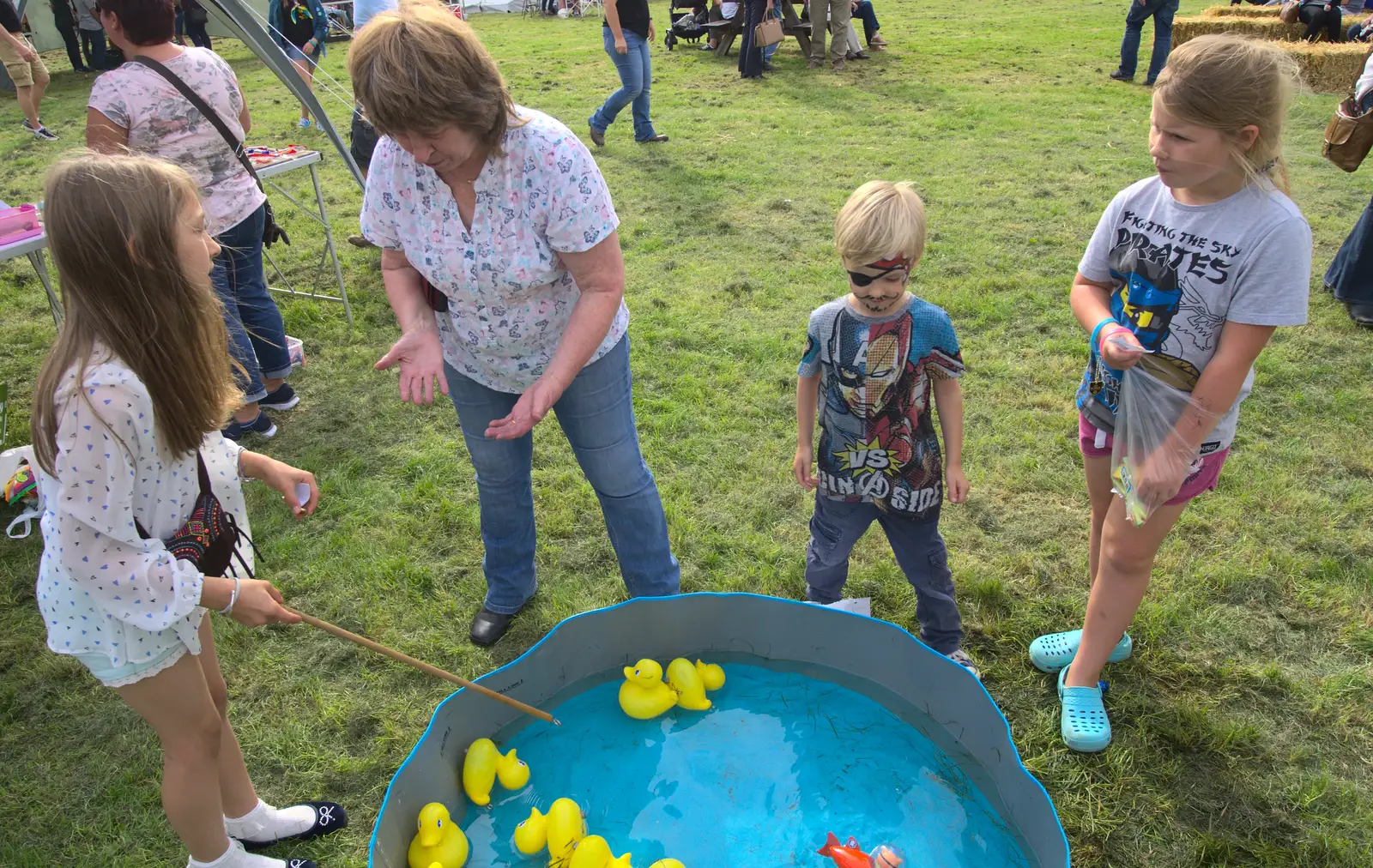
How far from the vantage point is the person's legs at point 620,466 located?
233 cm

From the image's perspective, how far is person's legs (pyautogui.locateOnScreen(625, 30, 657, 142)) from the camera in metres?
7.61

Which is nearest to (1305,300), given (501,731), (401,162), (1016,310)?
(401,162)

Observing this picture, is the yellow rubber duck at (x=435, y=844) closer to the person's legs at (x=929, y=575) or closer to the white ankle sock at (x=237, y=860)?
the white ankle sock at (x=237, y=860)

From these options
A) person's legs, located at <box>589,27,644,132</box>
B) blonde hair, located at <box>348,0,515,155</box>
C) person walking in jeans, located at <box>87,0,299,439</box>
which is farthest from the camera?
person's legs, located at <box>589,27,644,132</box>

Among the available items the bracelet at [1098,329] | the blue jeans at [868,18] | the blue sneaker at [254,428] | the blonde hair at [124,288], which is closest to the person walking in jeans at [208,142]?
the blue sneaker at [254,428]

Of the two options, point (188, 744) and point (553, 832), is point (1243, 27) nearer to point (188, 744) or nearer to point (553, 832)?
point (553, 832)

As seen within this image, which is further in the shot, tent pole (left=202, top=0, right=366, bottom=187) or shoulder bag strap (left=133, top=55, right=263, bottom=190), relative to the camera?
tent pole (left=202, top=0, right=366, bottom=187)

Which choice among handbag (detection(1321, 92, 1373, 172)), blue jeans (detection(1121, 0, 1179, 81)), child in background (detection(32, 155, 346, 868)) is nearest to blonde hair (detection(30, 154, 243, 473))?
child in background (detection(32, 155, 346, 868))

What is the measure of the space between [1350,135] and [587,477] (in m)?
3.43

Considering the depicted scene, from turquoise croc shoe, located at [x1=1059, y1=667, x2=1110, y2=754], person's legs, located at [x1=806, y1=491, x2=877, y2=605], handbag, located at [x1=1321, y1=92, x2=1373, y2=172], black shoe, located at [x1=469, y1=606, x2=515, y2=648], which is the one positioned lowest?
black shoe, located at [x1=469, y1=606, x2=515, y2=648]

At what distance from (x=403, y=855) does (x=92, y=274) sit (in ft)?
4.63

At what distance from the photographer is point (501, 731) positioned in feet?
7.98

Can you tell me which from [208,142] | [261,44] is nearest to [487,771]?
[208,142]

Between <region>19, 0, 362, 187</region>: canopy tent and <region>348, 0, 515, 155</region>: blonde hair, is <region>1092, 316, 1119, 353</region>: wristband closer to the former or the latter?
<region>348, 0, 515, 155</region>: blonde hair
